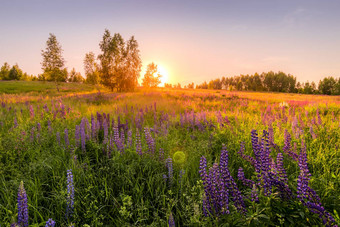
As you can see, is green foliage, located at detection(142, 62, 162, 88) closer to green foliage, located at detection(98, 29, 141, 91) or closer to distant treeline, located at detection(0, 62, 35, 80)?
green foliage, located at detection(98, 29, 141, 91)

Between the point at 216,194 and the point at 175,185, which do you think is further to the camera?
the point at 175,185

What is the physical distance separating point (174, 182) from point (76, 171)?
4.79 ft

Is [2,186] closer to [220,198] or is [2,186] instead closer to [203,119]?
[220,198]

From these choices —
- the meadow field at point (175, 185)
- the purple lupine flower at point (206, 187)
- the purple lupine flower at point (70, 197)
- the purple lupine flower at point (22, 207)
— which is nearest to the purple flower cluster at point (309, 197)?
the meadow field at point (175, 185)

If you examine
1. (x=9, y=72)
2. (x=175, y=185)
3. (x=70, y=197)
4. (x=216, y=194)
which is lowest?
(x=175, y=185)

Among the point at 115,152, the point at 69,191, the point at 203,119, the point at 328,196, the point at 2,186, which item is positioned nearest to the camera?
the point at 69,191

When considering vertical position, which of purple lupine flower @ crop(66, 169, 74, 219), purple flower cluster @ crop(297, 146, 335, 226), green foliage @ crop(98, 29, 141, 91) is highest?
green foliage @ crop(98, 29, 141, 91)

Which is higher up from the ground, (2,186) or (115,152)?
(115,152)

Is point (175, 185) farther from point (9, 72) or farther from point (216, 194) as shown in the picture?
point (9, 72)

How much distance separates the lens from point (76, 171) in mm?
2641

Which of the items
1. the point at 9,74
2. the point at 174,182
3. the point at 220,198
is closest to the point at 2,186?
the point at 174,182

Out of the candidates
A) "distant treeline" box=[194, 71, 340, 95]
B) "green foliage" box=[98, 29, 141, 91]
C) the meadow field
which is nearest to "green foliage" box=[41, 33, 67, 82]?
"green foliage" box=[98, 29, 141, 91]

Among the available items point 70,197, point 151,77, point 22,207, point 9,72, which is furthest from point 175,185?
point 9,72

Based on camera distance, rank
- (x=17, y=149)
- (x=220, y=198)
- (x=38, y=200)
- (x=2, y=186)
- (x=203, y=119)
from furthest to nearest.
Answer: (x=203, y=119) → (x=17, y=149) → (x=2, y=186) → (x=38, y=200) → (x=220, y=198)
